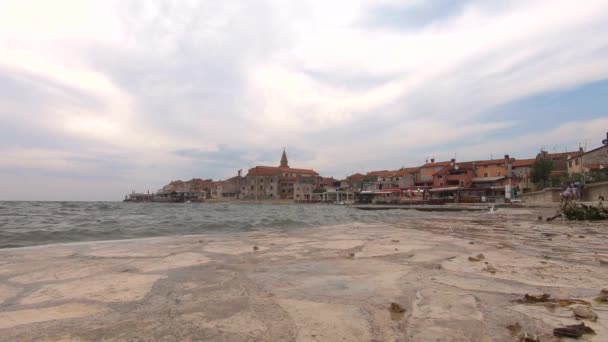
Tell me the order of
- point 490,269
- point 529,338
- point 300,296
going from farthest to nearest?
1. point 490,269
2. point 300,296
3. point 529,338

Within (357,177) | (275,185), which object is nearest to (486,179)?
(357,177)

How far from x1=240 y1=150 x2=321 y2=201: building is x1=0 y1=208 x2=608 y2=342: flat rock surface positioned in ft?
331

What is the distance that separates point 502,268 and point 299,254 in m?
3.53

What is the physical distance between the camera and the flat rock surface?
9.12ft

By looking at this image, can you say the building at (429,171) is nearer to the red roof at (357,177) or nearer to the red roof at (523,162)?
the red roof at (523,162)

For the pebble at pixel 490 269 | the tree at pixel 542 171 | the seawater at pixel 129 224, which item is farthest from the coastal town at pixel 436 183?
the pebble at pixel 490 269

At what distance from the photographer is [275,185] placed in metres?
112

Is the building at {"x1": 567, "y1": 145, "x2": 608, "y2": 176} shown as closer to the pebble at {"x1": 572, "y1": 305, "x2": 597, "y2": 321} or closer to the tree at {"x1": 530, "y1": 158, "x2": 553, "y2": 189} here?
the tree at {"x1": 530, "y1": 158, "x2": 553, "y2": 189}

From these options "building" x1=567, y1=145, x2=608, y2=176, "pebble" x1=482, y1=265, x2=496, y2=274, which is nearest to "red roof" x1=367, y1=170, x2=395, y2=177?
"building" x1=567, y1=145, x2=608, y2=176

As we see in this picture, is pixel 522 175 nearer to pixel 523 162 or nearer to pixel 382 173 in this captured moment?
pixel 523 162

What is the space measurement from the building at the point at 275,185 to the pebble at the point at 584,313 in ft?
341

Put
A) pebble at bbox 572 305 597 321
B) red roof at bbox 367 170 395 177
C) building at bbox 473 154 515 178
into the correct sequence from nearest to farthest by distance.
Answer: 1. pebble at bbox 572 305 597 321
2. building at bbox 473 154 515 178
3. red roof at bbox 367 170 395 177

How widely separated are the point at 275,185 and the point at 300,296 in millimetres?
108261

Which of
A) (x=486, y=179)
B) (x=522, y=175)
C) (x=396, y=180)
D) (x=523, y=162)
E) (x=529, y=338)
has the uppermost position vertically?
(x=523, y=162)
